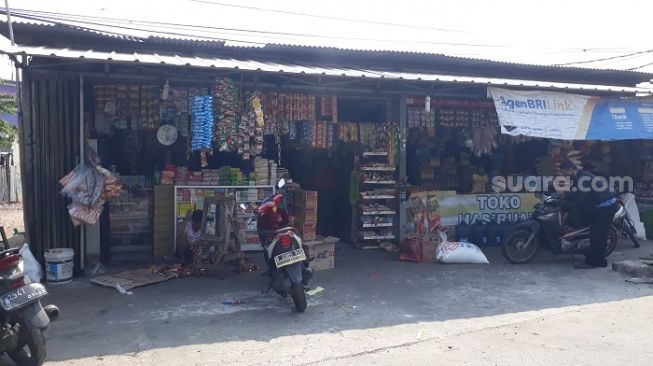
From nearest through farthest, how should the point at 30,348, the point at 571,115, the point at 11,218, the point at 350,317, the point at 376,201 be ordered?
1. the point at 30,348
2. the point at 350,317
3. the point at 571,115
4. the point at 376,201
5. the point at 11,218

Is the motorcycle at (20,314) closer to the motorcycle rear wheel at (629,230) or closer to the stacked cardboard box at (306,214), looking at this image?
the stacked cardboard box at (306,214)

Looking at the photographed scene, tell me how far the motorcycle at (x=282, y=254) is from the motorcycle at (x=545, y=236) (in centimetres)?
412

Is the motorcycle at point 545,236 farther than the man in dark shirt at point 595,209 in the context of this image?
Yes

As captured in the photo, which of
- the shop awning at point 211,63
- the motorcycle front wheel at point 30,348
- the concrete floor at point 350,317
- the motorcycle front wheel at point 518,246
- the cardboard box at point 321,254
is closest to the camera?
the motorcycle front wheel at point 30,348

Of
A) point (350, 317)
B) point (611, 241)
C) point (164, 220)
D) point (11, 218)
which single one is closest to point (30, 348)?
point (350, 317)

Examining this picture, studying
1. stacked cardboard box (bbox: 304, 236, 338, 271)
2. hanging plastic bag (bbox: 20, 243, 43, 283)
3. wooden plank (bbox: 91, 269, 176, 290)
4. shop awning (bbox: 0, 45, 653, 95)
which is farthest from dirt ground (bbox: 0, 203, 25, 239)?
stacked cardboard box (bbox: 304, 236, 338, 271)

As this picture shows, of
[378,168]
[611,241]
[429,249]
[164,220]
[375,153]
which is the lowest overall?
[429,249]

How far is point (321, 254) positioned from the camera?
8328 mm

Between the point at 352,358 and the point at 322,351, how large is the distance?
0.32 metres

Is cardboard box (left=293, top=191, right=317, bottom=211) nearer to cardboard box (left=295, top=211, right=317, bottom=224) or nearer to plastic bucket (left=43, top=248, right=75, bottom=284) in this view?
cardboard box (left=295, top=211, right=317, bottom=224)

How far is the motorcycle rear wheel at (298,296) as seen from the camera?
19.7 feet

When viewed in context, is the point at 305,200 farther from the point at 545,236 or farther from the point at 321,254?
the point at 545,236

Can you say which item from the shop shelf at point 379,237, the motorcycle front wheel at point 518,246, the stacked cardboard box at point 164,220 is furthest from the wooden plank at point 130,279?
the motorcycle front wheel at point 518,246

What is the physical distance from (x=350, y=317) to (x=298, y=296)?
639 mm
